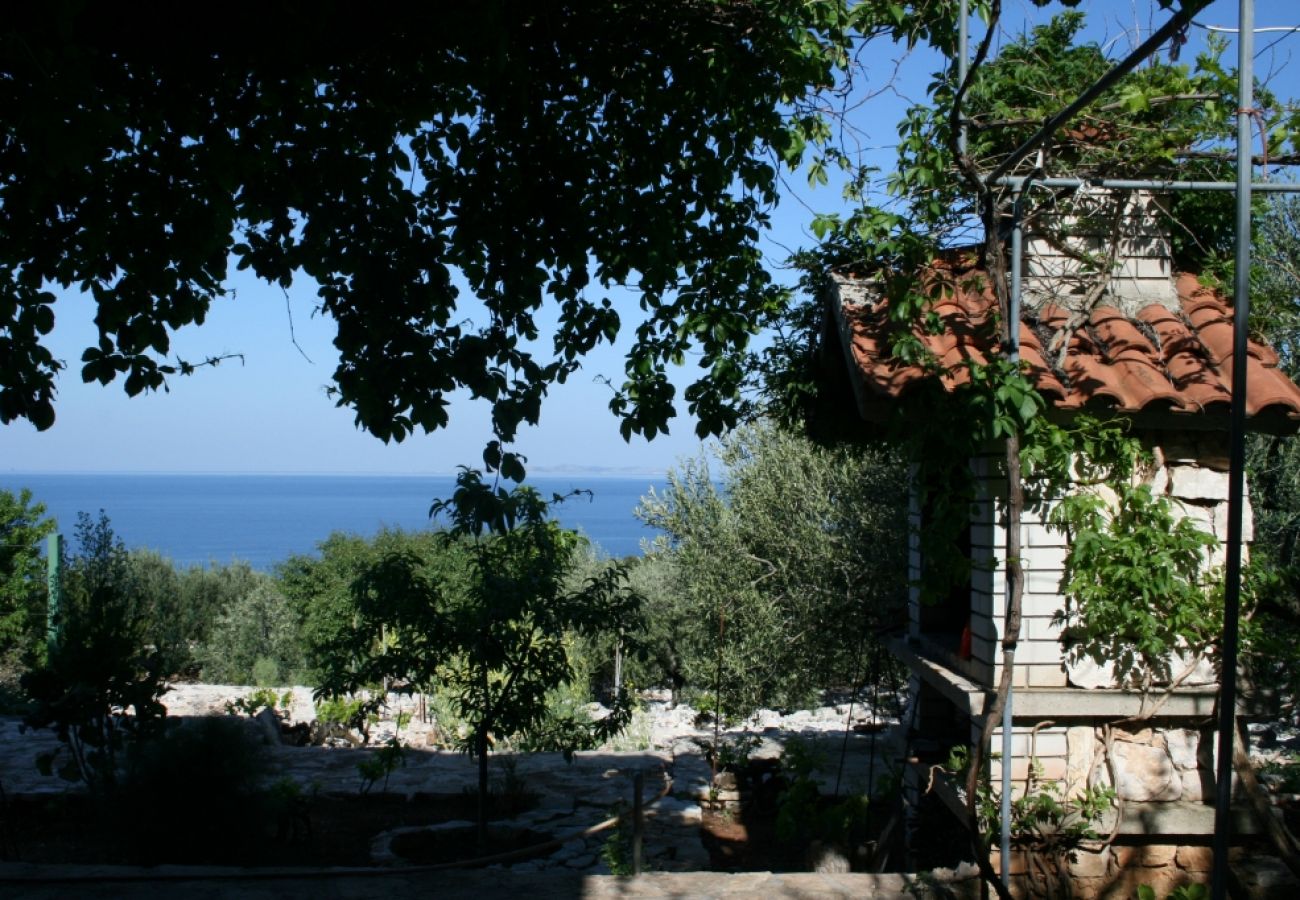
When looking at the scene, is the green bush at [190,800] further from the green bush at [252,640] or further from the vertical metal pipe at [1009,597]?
the green bush at [252,640]

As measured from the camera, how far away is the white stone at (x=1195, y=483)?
439 centimetres

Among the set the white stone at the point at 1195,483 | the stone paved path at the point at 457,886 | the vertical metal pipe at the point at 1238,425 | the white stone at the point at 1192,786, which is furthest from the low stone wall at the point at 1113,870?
the vertical metal pipe at the point at 1238,425

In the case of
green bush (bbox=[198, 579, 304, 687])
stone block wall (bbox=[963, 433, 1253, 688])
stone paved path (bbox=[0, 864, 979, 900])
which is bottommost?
green bush (bbox=[198, 579, 304, 687])

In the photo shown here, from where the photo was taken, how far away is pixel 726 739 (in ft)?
31.4

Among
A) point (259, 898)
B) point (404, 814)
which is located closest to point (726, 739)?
point (404, 814)

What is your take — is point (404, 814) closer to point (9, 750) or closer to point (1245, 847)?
point (9, 750)

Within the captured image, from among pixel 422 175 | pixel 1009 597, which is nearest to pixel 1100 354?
pixel 1009 597

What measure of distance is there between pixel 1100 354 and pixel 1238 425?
198 cm

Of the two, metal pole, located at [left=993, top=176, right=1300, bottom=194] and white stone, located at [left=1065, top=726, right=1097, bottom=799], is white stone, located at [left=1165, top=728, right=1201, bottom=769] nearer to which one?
white stone, located at [left=1065, top=726, right=1097, bottom=799]

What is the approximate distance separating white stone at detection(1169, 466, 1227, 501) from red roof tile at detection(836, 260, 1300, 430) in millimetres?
343

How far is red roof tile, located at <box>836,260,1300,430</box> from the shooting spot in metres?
4.11

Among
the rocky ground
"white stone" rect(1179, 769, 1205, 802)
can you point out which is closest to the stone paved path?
A: "white stone" rect(1179, 769, 1205, 802)

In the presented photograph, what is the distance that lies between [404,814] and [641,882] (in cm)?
372

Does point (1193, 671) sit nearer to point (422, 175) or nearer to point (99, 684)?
point (422, 175)
